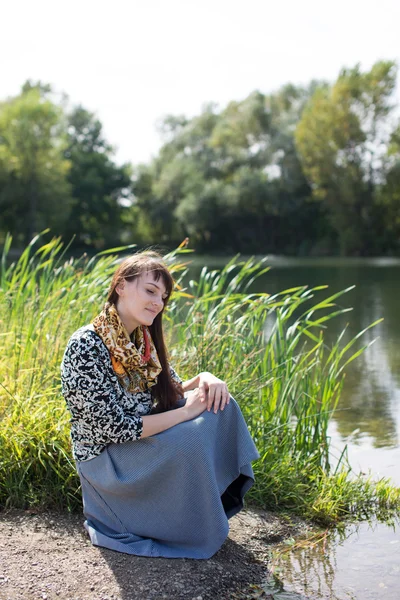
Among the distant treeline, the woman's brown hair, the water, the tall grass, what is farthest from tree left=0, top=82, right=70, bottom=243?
the woman's brown hair

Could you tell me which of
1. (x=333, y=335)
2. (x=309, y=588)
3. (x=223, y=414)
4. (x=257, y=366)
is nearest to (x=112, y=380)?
(x=223, y=414)

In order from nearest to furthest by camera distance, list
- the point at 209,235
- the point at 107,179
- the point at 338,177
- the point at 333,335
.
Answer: the point at 333,335, the point at 338,177, the point at 209,235, the point at 107,179

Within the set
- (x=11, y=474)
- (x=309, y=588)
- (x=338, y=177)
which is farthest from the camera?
(x=338, y=177)

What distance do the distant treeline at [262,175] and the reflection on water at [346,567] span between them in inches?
1411

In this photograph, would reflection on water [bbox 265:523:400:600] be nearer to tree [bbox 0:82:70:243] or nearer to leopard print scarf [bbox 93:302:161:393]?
leopard print scarf [bbox 93:302:161:393]

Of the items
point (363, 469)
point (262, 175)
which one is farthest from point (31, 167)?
point (363, 469)

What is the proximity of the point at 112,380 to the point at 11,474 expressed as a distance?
864 mm

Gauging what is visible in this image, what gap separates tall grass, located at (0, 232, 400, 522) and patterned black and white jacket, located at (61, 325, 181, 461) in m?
0.58

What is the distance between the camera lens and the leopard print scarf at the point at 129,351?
2609 millimetres

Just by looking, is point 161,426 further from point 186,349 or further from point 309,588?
point 186,349

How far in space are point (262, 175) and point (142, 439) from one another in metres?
39.0

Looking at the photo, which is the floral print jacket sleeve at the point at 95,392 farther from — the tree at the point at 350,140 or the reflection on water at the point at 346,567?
the tree at the point at 350,140

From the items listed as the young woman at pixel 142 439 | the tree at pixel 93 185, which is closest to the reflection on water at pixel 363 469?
the young woman at pixel 142 439

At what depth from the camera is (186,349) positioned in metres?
4.11
